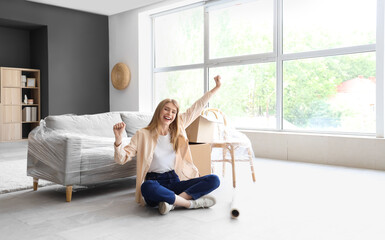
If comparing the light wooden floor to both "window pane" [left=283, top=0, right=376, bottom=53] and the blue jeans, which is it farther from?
"window pane" [left=283, top=0, right=376, bottom=53]

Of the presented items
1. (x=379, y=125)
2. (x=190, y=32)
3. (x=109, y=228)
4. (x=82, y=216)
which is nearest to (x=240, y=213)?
(x=109, y=228)

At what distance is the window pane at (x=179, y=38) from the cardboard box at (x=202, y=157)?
355 cm

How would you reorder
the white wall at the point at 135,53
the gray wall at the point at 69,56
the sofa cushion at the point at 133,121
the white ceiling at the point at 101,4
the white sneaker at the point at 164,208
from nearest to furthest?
1. the white sneaker at the point at 164,208
2. the sofa cushion at the point at 133,121
3. the white ceiling at the point at 101,4
4. the gray wall at the point at 69,56
5. the white wall at the point at 135,53

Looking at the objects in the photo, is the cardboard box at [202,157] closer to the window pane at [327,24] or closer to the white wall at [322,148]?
the white wall at [322,148]

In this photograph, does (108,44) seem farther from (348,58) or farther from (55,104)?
(348,58)

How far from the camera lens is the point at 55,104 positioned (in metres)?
7.10

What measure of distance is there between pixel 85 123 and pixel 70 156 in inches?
29.3

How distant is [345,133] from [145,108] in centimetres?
395

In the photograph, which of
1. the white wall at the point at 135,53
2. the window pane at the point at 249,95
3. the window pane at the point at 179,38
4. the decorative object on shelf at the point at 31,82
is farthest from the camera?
the white wall at the point at 135,53

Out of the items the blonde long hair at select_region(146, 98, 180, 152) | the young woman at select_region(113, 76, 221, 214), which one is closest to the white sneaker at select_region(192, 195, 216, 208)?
the young woman at select_region(113, 76, 221, 214)

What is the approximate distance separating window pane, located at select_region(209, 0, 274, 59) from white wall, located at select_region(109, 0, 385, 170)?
2.83ft

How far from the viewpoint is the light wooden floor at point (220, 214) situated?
6.95 ft

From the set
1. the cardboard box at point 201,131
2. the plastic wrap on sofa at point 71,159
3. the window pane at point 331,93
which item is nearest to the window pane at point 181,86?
the window pane at point 331,93

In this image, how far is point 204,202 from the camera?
2.61 metres
